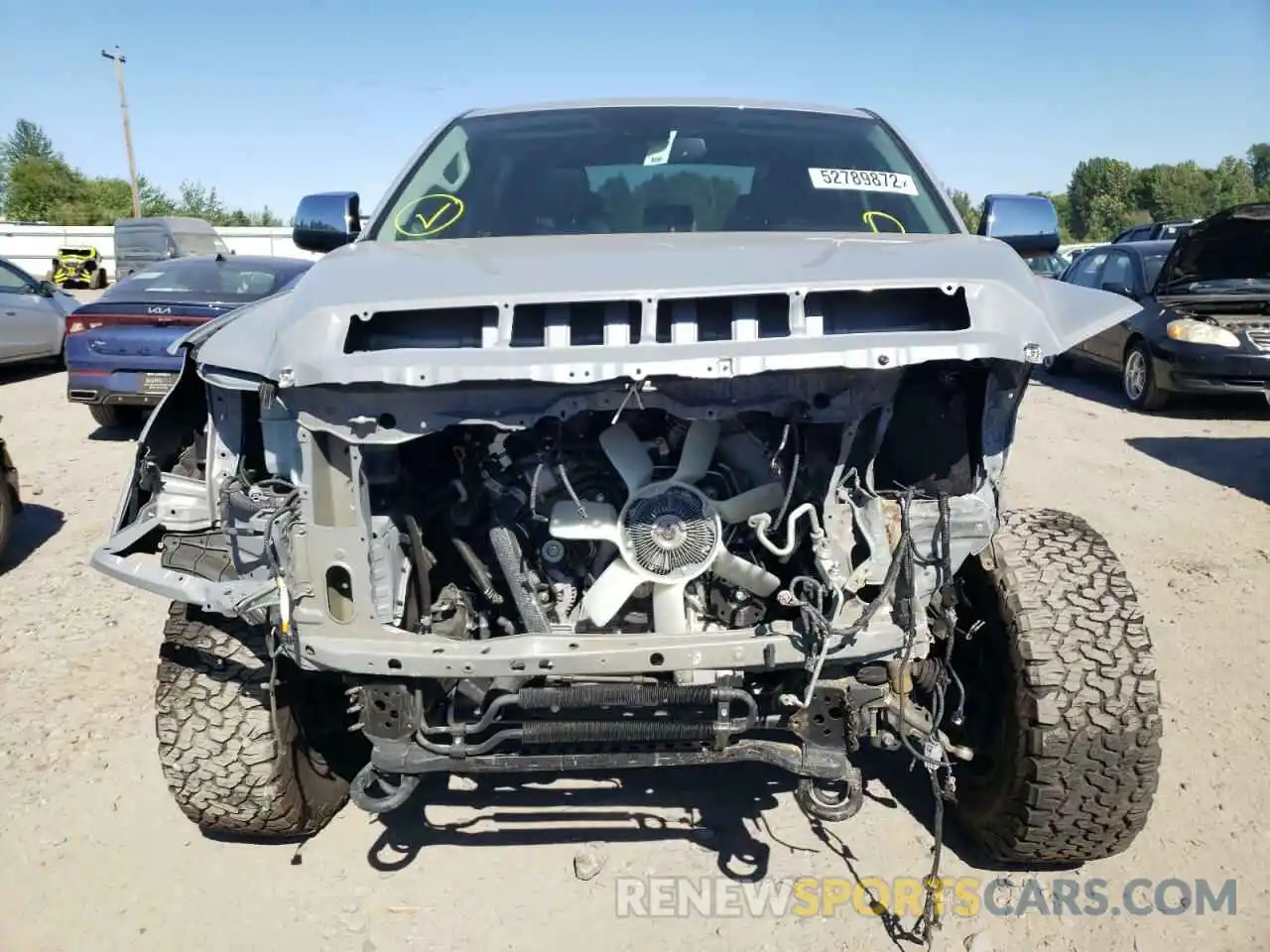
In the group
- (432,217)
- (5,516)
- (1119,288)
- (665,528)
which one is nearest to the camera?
(665,528)

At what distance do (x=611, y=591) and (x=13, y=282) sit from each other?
1162cm

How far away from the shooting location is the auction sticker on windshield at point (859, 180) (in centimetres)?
322

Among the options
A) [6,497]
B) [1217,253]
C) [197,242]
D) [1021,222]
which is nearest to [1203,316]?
[1217,253]

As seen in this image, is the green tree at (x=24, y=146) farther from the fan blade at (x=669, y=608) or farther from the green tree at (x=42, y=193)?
the fan blade at (x=669, y=608)

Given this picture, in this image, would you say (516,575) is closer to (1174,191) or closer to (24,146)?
(1174,191)

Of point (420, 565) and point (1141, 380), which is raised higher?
point (420, 565)

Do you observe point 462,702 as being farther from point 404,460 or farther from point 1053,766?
point 1053,766

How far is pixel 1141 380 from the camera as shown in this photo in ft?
30.2

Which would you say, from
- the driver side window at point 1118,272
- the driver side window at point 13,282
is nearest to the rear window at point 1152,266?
the driver side window at point 1118,272

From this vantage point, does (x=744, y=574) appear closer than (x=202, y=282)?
Yes

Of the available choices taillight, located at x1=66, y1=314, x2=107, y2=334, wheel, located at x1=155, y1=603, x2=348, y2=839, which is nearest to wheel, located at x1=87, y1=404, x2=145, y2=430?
taillight, located at x1=66, y1=314, x2=107, y2=334

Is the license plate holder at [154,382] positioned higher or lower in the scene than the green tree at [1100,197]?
lower

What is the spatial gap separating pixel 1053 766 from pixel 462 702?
153 cm

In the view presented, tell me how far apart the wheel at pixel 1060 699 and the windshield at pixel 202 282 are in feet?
21.6
